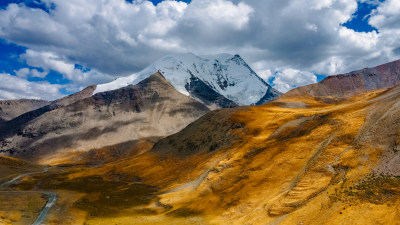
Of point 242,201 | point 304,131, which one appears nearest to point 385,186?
point 242,201

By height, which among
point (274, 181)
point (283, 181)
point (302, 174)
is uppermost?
point (302, 174)

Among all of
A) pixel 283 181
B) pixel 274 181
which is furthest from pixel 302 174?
pixel 274 181

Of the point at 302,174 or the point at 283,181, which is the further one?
the point at 283,181

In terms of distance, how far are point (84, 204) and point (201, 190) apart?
80.6 ft

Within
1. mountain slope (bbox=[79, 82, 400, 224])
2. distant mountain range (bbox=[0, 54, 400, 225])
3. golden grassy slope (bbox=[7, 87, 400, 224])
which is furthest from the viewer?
distant mountain range (bbox=[0, 54, 400, 225])

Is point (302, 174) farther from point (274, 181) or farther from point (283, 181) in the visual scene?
point (274, 181)

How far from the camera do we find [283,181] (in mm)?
43688

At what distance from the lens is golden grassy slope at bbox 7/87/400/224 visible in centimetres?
3123

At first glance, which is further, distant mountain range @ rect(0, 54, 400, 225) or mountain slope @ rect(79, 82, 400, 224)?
distant mountain range @ rect(0, 54, 400, 225)

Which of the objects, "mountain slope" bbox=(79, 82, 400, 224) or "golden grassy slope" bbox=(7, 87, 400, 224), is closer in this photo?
"mountain slope" bbox=(79, 82, 400, 224)

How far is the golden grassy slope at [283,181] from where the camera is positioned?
31234mm

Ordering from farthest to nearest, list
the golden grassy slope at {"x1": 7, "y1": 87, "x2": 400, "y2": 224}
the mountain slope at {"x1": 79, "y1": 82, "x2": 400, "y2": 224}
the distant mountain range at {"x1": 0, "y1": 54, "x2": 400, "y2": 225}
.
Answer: the distant mountain range at {"x1": 0, "y1": 54, "x2": 400, "y2": 225} < the golden grassy slope at {"x1": 7, "y1": 87, "x2": 400, "y2": 224} < the mountain slope at {"x1": 79, "y1": 82, "x2": 400, "y2": 224}

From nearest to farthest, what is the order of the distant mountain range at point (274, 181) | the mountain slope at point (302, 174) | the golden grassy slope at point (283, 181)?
the mountain slope at point (302, 174)
the golden grassy slope at point (283, 181)
the distant mountain range at point (274, 181)

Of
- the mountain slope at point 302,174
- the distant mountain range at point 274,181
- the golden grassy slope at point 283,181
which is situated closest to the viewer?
the mountain slope at point 302,174
